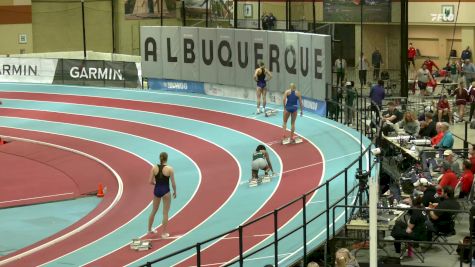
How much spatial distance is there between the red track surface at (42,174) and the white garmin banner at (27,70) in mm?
12215

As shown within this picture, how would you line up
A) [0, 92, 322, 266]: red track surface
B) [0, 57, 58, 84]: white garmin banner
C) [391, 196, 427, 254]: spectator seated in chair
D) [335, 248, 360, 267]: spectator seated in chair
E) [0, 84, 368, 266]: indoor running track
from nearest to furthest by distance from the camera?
[335, 248, 360, 267]: spectator seated in chair
[391, 196, 427, 254]: spectator seated in chair
[0, 92, 322, 266]: red track surface
[0, 84, 368, 266]: indoor running track
[0, 57, 58, 84]: white garmin banner

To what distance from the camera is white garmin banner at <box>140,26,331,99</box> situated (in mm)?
33312

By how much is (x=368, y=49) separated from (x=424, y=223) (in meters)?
25.4

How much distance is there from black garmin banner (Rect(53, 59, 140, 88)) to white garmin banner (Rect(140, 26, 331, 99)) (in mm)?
1365

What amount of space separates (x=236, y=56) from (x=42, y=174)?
11251mm

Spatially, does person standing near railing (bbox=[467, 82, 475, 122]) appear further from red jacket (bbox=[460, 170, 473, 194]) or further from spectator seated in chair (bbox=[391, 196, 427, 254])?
spectator seated in chair (bbox=[391, 196, 427, 254])

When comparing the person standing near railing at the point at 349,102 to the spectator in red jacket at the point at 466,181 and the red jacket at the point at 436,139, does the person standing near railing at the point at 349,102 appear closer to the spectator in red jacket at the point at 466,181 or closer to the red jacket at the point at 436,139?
the red jacket at the point at 436,139

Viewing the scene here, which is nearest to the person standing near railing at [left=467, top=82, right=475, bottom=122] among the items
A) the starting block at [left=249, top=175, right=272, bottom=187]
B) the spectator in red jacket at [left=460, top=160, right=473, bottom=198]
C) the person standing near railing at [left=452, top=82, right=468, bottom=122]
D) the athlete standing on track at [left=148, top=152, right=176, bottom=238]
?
the person standing near railing at [left=452, top=82, right=468, bottom=122]

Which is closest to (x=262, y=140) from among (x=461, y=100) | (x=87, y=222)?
(x=461, y=100)

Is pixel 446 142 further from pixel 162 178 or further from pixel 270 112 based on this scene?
pixel 270 112

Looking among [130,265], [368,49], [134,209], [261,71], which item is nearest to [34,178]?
[134,209]

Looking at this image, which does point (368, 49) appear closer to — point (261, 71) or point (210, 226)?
point (261, 71)

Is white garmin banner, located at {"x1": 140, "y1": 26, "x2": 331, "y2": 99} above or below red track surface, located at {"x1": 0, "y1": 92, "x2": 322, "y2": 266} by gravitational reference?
above

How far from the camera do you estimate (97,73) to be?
43781 millimetres
